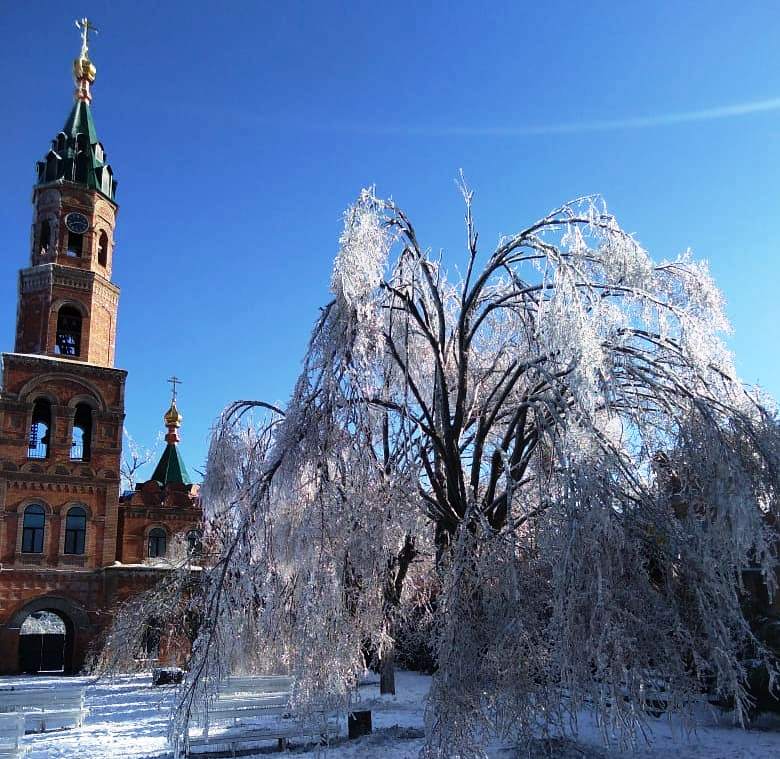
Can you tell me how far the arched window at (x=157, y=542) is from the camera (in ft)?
97.2

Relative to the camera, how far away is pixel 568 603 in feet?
22.5

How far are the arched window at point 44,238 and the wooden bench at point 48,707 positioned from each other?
19.2 m

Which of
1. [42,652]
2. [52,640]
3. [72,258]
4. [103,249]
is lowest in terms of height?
[42,652]

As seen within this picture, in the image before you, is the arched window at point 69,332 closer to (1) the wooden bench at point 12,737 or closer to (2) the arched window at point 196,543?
(2) the arched window at point 196,543

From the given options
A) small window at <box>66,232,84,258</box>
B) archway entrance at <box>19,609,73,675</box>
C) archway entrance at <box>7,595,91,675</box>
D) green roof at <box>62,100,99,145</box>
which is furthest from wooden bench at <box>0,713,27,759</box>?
green roof at <box>62,100,99,145</box>

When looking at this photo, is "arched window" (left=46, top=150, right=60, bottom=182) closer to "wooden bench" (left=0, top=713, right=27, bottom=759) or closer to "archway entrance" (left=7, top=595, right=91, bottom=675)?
"archway entrance" (left=7, top=595, right=91, bottom=675)

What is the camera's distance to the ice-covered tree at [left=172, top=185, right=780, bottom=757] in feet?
23.9

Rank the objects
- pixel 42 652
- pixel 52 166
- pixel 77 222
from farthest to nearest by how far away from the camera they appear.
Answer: pixel 52 166
pixel 77 222
pixel 42 652

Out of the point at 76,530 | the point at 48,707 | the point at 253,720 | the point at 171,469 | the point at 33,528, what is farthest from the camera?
the point at 171,469

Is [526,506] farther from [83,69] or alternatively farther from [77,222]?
[83,69]

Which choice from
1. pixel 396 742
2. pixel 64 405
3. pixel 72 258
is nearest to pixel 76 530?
pixel 64 405

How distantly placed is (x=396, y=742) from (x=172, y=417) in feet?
86.6

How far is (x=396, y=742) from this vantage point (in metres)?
10.5

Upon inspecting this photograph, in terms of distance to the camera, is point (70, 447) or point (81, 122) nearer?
point (70, 447)
